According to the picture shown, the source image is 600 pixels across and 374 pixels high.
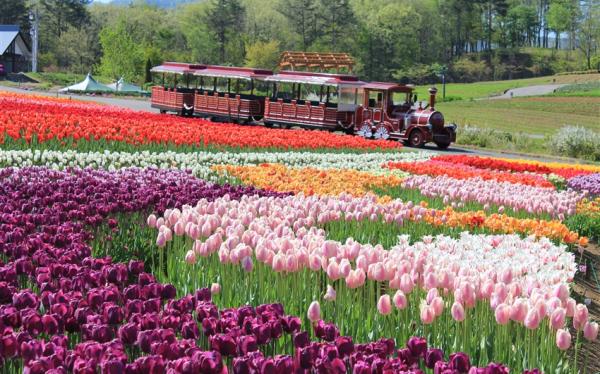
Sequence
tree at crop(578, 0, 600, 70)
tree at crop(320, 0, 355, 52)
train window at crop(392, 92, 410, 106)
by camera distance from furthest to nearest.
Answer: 1. tree at crop(578, 0, 600, 70)
2. tree at crop(320, 0, 355, 52)
3. train window at crop(392, 92, 410, 106)

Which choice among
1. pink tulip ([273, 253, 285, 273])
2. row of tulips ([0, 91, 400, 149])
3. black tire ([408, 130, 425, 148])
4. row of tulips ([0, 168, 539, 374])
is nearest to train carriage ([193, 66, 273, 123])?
black tire ([408, 130, 425, 148])

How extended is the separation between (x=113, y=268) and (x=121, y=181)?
518 cm

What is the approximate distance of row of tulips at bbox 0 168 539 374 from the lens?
3.29 metres

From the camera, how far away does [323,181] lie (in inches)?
481

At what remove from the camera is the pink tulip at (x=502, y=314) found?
171 inches

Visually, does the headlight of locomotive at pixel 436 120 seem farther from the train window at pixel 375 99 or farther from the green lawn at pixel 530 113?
the green lawn at pixel 530 113

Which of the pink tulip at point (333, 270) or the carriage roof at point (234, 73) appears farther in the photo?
the carriage roof at point (234, 73)

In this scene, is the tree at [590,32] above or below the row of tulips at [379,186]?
above

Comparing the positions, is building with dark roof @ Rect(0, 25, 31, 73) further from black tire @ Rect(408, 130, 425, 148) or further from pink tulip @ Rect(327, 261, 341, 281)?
pink tulip @ Rect(327, 261, 341, 281)

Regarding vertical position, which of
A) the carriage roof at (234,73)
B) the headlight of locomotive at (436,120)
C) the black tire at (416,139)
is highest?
the carriage roof at (234,73)

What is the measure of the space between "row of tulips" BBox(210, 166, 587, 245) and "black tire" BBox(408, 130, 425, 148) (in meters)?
14.6

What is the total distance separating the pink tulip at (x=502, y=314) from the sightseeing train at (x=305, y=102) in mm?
23947

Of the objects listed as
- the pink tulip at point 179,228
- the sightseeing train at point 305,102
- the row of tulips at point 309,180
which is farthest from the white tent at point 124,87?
the pink tulip at point 179,228

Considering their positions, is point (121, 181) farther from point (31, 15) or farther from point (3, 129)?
point (31, 15)
